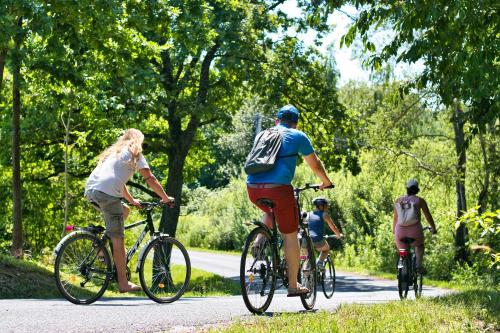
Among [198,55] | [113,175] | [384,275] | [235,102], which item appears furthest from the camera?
[235,102]

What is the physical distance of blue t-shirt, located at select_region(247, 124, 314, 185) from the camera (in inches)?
289

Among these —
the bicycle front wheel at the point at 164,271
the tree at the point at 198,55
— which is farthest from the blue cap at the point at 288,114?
the tree at the point at 198,55

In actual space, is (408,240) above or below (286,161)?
below

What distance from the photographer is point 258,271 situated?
752 centimetres

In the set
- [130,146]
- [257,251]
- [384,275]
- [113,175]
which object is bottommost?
[384,275]

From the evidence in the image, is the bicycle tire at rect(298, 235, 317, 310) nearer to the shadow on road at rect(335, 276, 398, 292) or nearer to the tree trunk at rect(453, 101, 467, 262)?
the shadow on road at rect(335, 276, 398, 292)

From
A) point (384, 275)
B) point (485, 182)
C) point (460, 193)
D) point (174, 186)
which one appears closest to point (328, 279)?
point (174, 186)

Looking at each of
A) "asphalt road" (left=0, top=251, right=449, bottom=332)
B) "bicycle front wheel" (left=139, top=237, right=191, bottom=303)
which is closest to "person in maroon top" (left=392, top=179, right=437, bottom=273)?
"asphalt road" (left=0, top=251, right=449, bottom=332)

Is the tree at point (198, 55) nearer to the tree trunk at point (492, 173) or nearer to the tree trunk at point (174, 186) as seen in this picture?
the tree trunk at point (174, 186)

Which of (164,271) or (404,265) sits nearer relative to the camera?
(164,271)

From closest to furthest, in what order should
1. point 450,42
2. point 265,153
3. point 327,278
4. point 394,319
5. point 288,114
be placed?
point 394,319 → point 265,153 → point 288,114 → point 450,42 → point 327,278

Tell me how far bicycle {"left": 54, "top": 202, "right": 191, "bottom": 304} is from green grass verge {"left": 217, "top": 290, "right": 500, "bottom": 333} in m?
2.02

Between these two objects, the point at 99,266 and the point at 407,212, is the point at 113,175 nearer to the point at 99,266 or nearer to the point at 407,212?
the point at 99,266

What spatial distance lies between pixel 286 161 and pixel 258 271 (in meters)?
1.06
